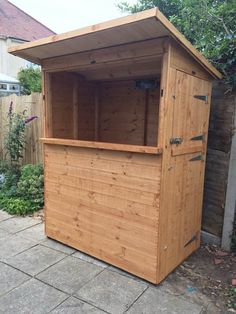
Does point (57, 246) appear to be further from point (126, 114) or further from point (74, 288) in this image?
point (126, 114)

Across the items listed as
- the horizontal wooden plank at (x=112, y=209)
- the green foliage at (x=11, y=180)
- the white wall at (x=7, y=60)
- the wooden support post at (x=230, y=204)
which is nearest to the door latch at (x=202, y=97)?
the wooden support post at (x=230, y=204)

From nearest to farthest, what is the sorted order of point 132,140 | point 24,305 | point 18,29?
point 24,305 → point 132,140 → point 18,29

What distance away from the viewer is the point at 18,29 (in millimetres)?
13578

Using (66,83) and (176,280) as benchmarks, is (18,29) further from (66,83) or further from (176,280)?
(176,280)

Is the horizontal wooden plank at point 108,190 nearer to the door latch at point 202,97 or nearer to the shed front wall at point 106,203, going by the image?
the shed front wall at point 106,203

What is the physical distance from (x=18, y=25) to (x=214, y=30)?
14088 millimetres

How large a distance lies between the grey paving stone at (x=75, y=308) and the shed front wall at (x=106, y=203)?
1.74 ft

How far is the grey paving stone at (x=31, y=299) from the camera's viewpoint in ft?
6.11

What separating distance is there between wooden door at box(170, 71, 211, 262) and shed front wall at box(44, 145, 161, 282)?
272 millimetres

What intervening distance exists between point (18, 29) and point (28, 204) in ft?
42.3

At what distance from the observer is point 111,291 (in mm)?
2086

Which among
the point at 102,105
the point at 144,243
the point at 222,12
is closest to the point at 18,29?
the point at 102,105

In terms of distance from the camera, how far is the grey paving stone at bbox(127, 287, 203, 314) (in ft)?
6.16

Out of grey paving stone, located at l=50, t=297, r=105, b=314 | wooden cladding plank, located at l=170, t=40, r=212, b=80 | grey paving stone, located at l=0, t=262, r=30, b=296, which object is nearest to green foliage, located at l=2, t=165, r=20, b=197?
grey paving stone, located at l=0, t=262, r=30, b=296
